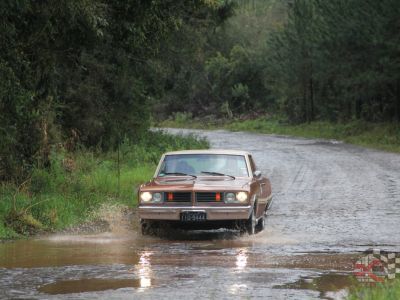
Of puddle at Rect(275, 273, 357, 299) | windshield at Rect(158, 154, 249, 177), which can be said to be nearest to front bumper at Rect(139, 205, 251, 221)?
windshield at Rect(158, 154, 249, 177)

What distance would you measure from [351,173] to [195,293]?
18.9m

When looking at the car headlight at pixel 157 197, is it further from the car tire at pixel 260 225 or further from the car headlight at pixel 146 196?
the car tire at pixel 260 225

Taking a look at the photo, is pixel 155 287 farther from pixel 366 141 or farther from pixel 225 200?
pixel 366 141

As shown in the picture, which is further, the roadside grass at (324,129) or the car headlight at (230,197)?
the roadside grass at (324,129)

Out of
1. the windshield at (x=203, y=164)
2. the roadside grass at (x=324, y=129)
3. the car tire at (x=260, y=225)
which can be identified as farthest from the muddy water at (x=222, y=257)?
the roadside grass at (x=324, y=129)

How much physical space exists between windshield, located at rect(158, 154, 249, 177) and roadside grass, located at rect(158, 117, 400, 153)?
2533 centimetres

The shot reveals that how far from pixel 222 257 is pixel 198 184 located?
8.75ft

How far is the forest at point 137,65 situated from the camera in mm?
16188

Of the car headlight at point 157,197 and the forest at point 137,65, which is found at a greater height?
the forest at point 137,65

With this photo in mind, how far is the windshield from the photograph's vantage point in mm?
15512

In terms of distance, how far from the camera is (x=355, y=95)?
53.4m

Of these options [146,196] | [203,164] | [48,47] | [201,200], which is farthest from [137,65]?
[201,200]

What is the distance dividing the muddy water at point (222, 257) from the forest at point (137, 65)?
3590mm

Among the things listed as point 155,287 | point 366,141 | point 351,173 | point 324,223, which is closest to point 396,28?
point 366,141
